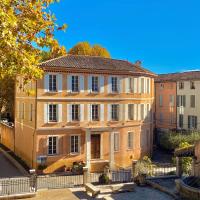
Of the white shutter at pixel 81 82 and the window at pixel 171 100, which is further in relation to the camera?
the window at pixel 171 100

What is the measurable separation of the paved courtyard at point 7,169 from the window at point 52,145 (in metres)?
3.38

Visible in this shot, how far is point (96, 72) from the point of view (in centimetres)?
3222

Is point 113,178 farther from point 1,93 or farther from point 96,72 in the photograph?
point 1,93

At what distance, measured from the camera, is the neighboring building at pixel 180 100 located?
142ft

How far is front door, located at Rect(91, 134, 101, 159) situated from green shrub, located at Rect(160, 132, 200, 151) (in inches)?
401

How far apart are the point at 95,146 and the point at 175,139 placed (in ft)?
35.3

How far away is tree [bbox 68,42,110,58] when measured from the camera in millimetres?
53406

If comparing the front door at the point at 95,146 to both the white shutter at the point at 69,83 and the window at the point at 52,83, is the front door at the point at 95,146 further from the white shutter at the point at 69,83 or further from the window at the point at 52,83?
the window at the point at 52,83

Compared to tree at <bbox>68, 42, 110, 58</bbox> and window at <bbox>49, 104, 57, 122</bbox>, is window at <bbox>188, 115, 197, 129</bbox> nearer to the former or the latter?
tree at <bbox>68, 42, 110, 58</bbox>

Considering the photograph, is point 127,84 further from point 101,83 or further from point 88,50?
point 88,50

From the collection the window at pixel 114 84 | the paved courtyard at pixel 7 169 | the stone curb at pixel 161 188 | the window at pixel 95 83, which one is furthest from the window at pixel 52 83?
the stone curb at pixel 161 188

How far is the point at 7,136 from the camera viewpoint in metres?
43.9

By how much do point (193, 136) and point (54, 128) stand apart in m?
16.4

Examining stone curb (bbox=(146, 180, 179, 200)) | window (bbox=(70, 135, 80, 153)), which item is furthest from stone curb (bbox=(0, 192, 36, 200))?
window (bbox=(70, 135, 80, 153))
